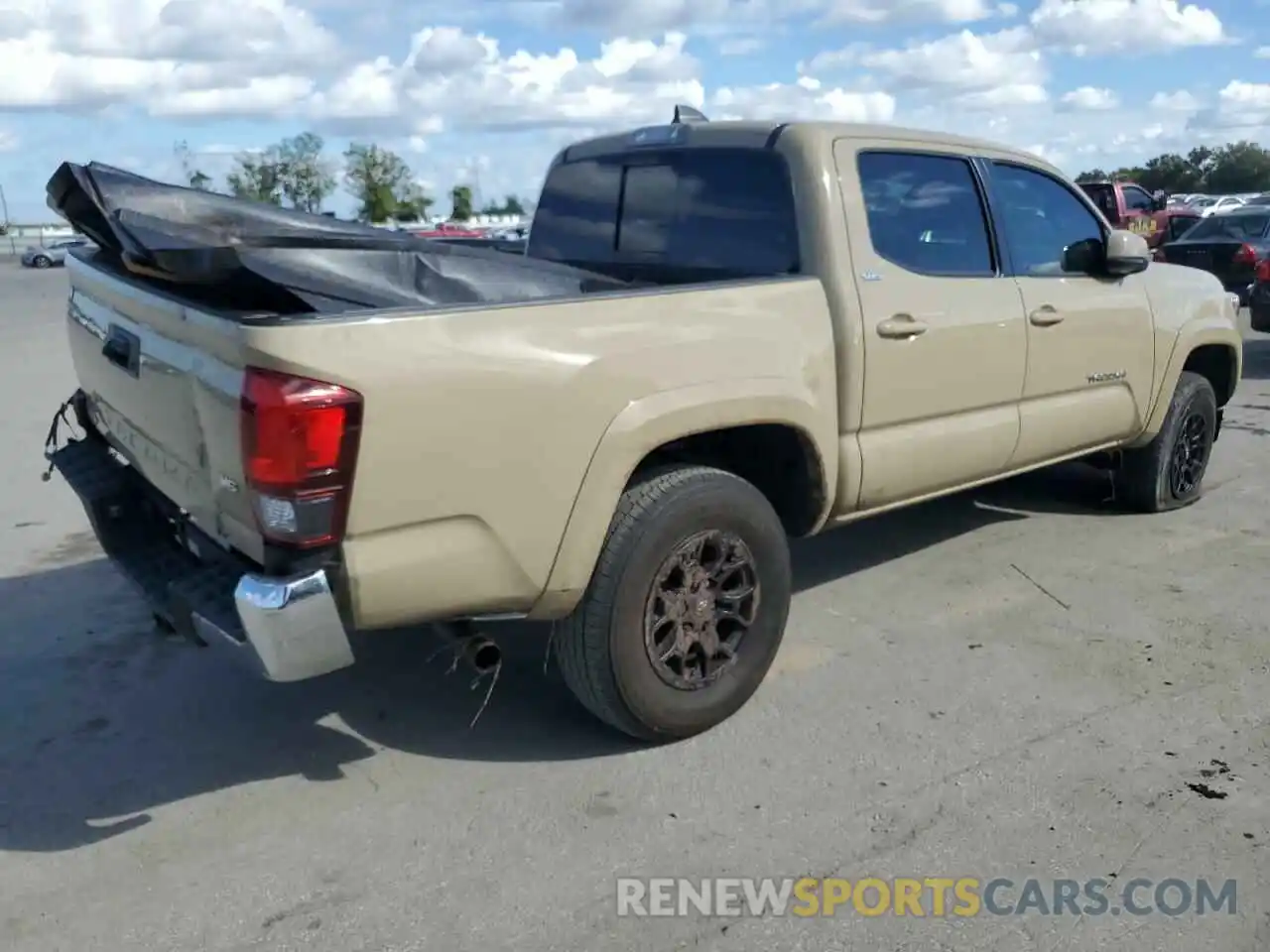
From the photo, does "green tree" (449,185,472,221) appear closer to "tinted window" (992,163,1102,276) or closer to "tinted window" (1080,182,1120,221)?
"tinted window" (1080,182,1120,221)

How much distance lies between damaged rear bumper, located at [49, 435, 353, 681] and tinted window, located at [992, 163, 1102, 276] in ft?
11.0

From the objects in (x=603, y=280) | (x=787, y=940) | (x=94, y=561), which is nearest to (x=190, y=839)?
(x=787, y=940)

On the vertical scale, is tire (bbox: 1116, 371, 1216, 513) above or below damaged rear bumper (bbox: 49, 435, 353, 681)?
below

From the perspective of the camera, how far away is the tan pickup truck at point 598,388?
301 centimetres

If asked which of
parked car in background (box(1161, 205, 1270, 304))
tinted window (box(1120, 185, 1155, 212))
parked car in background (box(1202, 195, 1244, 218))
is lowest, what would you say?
parked car in background (box(1161, 205, 1270, 304))

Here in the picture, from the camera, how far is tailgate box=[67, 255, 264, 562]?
3.07m

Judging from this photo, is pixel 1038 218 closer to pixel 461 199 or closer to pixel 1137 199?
pixel 1137 199

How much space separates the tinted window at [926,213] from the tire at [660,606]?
1.17 m

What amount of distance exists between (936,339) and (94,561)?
3953 mm

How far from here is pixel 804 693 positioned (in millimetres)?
4211

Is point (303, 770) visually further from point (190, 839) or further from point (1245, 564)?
point (1245, 564)

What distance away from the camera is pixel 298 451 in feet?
9.51

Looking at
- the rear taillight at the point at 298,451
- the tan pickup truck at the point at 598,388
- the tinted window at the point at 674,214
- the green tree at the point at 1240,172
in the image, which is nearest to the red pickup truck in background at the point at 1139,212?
the tan pickup truck at the point at 598,388

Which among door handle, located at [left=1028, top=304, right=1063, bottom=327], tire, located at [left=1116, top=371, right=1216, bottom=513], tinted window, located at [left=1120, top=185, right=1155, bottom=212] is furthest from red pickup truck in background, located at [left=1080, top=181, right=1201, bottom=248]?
door handle, located at [left=1028, top=304, right=1063, bottom=327]
